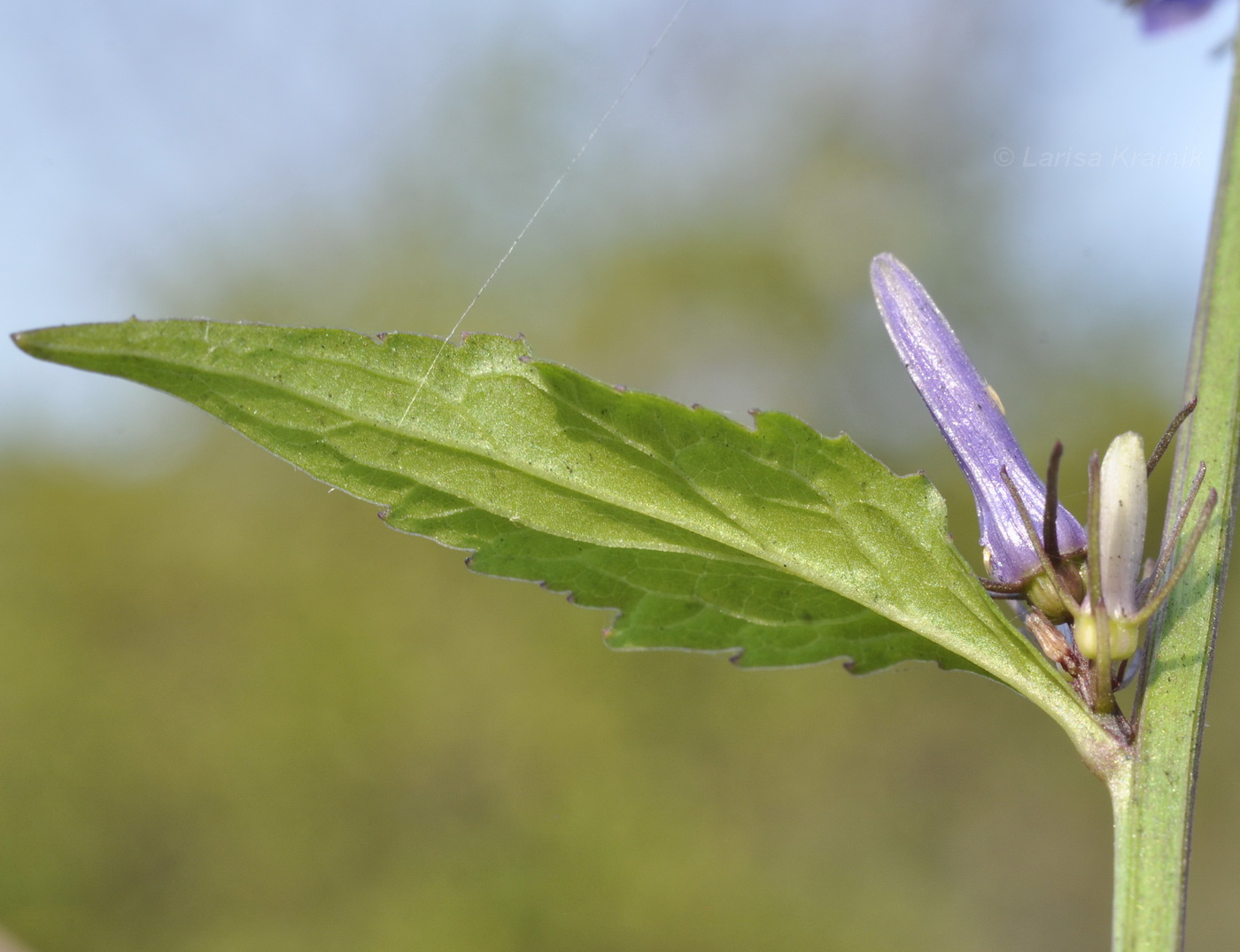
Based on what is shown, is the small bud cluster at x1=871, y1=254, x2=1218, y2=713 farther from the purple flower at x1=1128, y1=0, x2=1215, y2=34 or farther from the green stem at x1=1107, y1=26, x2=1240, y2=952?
the purple flower at x1=1128, y1=0, x2=1215, y2=34

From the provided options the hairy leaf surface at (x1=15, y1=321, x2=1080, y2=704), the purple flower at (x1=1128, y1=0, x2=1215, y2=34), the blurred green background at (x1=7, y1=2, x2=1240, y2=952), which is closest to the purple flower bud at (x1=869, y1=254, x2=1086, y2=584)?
the hairy leaf surface at (x1=15, y1=321, x2=1080, y2=704)

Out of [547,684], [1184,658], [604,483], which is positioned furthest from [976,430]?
[547,684]

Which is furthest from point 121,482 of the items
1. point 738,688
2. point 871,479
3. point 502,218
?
point 871,479

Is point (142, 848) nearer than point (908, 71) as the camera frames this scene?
Yes

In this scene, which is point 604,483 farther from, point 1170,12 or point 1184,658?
point 1170,12

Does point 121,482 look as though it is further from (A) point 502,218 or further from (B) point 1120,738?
(B) point 1120,738

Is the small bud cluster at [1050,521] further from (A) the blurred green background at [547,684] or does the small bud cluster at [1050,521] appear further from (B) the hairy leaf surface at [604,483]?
(A) the blurred green background at [547,684]

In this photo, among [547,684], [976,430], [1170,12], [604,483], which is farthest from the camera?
[547,684]
